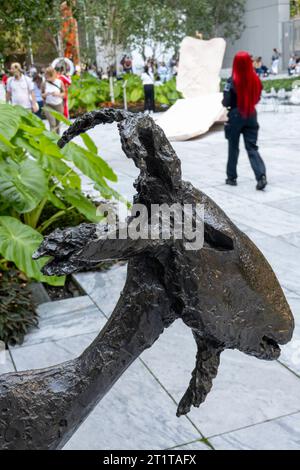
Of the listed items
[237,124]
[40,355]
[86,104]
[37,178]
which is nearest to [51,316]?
Result: [40,355]

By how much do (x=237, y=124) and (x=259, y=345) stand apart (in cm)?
688

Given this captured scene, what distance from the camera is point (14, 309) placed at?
4270 millimetres

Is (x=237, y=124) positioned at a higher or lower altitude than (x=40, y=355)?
higher

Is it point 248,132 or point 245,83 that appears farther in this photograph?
point 248,132

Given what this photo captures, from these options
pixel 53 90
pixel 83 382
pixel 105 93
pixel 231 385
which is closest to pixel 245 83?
pixel 231 385

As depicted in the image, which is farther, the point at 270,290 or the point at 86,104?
the point at 86,104

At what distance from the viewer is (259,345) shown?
4.36 feet

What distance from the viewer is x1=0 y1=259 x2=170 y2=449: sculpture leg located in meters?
1.31

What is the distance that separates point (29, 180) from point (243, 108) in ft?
13.2

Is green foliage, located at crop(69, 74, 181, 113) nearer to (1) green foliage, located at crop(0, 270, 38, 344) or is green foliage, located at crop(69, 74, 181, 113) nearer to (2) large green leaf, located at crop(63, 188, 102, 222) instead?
(2) large green leaf, located at crop(63, 188, 102, 222)

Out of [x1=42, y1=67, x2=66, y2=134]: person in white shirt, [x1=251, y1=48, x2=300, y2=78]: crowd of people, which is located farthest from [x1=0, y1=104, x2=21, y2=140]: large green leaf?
[x1=251, y1=48, x2=300, y2=78]: crowd of people

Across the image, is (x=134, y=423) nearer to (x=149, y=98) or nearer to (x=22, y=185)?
(x=22, y=185)

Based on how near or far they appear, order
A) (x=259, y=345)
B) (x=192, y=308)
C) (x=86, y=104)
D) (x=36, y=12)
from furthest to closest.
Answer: (x=86, y=104), (x=36, y=12), (x=259, y=345), (x=192, y=308)
